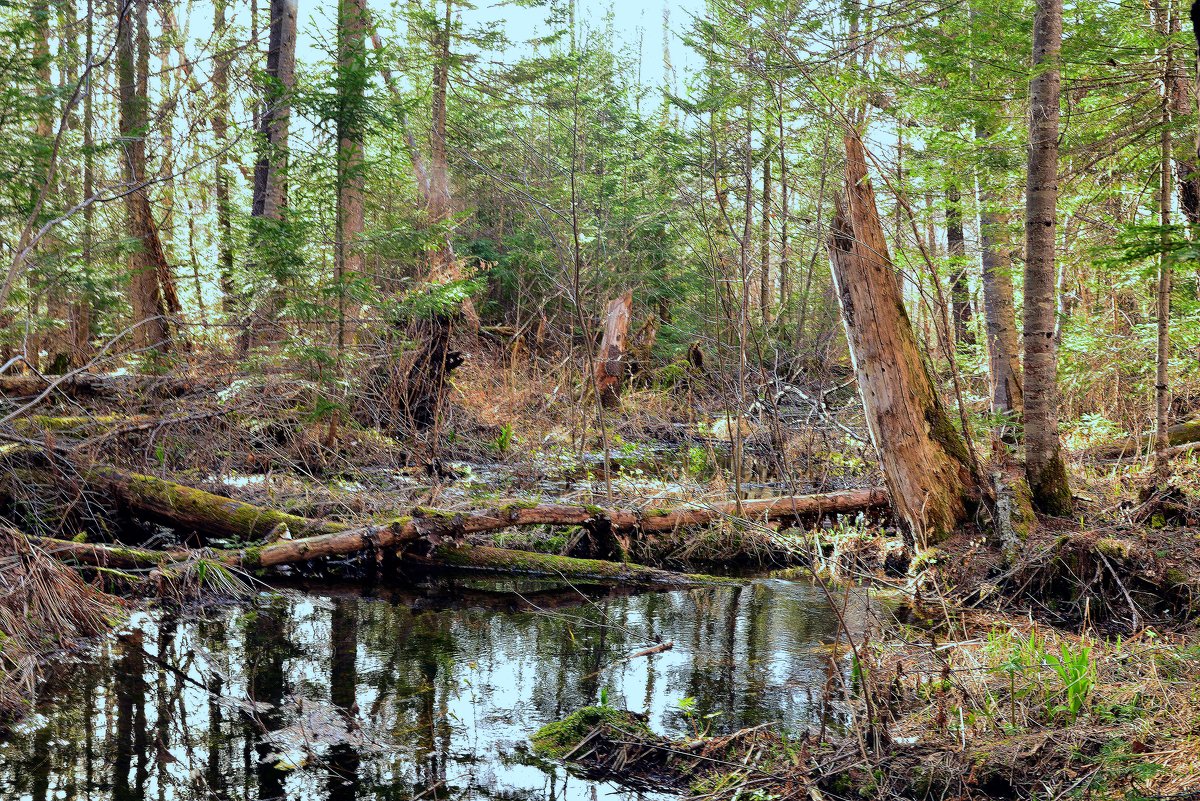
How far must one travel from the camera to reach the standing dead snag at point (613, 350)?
47.7 ft

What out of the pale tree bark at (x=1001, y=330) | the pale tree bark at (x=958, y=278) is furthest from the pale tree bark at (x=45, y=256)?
the pale tree bark at (x=1001, y=330)

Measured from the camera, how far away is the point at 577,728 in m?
4.36

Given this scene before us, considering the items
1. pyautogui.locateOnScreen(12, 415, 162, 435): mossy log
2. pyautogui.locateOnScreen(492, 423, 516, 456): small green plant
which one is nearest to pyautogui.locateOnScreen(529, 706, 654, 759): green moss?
pyautogui.locateOnScreen(12, 415, 162, 435): mossy log

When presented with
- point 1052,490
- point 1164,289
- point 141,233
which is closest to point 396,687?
point 1052,490

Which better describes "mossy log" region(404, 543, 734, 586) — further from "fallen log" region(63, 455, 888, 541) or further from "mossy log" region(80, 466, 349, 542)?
"mossy log" region(80, 466, 349, 542)

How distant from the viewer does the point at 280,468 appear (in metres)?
8.96

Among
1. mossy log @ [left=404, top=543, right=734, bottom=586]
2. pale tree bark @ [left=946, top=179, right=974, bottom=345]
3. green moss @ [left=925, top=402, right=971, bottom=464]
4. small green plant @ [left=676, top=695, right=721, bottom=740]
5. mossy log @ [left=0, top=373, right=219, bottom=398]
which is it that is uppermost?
pale tree bark @ [left=946, top=179, right=974, bottom=345]

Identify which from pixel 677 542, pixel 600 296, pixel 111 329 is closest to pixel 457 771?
pixel 677 542

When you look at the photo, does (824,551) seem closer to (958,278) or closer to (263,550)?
(263,550)

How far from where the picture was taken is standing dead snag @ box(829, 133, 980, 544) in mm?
7184

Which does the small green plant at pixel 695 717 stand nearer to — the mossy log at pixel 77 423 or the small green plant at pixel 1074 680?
the small green plant at pixel 1074 680

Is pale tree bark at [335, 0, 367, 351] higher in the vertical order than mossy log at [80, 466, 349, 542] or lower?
higher

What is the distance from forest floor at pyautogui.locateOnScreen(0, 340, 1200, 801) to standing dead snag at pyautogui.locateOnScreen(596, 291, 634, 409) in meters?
0.62

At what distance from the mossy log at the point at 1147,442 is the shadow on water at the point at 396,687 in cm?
483
